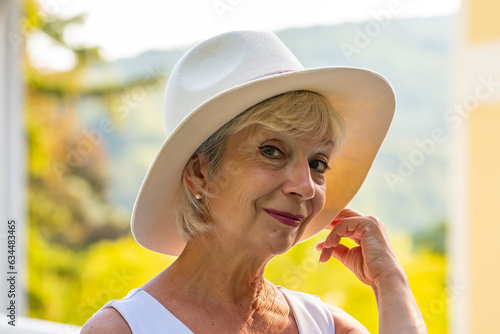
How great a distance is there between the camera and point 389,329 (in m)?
1.39

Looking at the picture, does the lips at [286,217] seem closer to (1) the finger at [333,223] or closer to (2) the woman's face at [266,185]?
(2) the woman's face at [266,185]

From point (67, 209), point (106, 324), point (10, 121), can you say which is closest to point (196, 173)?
point (106, 324)

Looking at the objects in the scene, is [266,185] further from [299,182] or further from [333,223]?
[333,223]

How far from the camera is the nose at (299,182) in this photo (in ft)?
4.17

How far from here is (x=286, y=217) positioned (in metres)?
1.30

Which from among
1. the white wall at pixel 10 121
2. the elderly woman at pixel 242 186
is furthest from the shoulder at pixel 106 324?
the white wall at pixel 10 121

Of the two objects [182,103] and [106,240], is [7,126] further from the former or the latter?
[182,103]

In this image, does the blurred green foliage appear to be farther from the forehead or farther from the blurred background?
the forehead

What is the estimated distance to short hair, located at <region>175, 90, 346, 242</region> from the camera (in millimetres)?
1281

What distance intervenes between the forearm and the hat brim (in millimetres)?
256

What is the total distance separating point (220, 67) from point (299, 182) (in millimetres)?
306

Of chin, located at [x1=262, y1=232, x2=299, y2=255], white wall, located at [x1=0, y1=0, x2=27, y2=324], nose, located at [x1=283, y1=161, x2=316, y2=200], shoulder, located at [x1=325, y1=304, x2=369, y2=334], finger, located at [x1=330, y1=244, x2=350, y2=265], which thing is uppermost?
nose, located at [x1=283, y1=161, x2=316, y2=200]

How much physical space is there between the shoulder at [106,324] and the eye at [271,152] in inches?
17.9

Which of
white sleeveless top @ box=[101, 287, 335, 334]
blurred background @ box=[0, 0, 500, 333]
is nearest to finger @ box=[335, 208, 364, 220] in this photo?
white sleeveless top @ box=[101, 287, 335, 334]
